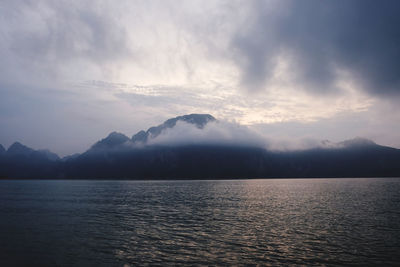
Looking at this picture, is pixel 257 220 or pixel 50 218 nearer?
pixel 257 220

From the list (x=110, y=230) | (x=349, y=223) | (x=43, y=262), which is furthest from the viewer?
(x=349, y=223)

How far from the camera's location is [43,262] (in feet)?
92.0

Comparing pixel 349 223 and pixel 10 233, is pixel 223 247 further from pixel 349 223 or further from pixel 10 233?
pixel 10 233

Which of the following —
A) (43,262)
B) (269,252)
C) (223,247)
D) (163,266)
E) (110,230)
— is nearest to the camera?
(163,266)

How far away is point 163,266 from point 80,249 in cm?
1315

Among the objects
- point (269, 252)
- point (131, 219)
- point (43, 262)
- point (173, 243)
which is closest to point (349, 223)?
point (269, 252)

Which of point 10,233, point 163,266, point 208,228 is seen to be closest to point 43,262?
point 163,266

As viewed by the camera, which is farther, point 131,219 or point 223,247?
point 131,219

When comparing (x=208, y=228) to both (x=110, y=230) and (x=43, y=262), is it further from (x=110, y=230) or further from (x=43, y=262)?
(x=43, y=262)

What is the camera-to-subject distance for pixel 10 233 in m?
42.2

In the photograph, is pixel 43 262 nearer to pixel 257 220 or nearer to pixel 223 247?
pixel 223 247

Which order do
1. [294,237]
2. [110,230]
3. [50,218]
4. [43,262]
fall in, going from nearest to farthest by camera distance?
[43,262] < [294,237] < [110,230] < [50,218]

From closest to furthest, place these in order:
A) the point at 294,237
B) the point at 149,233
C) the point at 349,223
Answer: the point at 294,237 < the point at 149,233 < the point at 349,223

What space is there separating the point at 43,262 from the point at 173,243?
15.0 m
